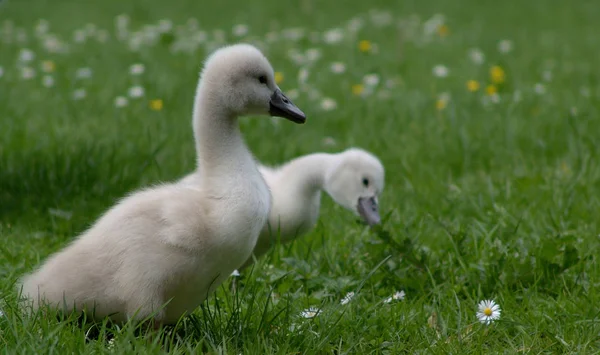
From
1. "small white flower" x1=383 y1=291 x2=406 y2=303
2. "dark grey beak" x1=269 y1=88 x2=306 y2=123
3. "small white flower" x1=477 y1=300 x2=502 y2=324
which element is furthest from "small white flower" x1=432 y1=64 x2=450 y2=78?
"dark grey beak" x1=269 y1=88 x2=306 y2=123

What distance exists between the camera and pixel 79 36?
10797 millimetres

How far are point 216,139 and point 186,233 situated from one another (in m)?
0.42

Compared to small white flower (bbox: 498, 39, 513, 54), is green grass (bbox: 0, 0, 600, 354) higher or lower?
higher

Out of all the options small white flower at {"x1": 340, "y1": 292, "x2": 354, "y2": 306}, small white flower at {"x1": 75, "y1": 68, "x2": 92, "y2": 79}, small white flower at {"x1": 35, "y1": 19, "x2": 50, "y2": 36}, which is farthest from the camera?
Answer: small white flower at {"x1": 35, "y1": 19, "x2": 50, "y2": 36}

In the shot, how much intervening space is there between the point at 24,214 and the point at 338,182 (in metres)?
1.83

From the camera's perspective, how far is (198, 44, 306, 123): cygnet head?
11.6 ft

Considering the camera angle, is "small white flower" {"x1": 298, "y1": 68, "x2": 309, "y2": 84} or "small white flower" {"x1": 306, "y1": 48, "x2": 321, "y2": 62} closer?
"small white flower" {"x1": 298, "y1": 68, "x2": 309, "y2": 84}

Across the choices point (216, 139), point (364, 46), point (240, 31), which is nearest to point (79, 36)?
point (240, 31)

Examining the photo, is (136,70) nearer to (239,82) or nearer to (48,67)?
(48,67)

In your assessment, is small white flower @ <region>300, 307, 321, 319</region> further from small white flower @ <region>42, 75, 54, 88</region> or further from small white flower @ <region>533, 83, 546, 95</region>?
small white flower @ <region>42, 75, 54, 88</region>

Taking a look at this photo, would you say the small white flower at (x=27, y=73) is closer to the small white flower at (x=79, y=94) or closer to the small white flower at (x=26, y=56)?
the small white flower at (x=26, y=56)

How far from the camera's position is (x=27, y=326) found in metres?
3.36

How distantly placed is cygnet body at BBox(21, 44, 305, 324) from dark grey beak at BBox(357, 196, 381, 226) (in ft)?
5.11

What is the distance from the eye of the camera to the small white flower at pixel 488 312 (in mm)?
3860
